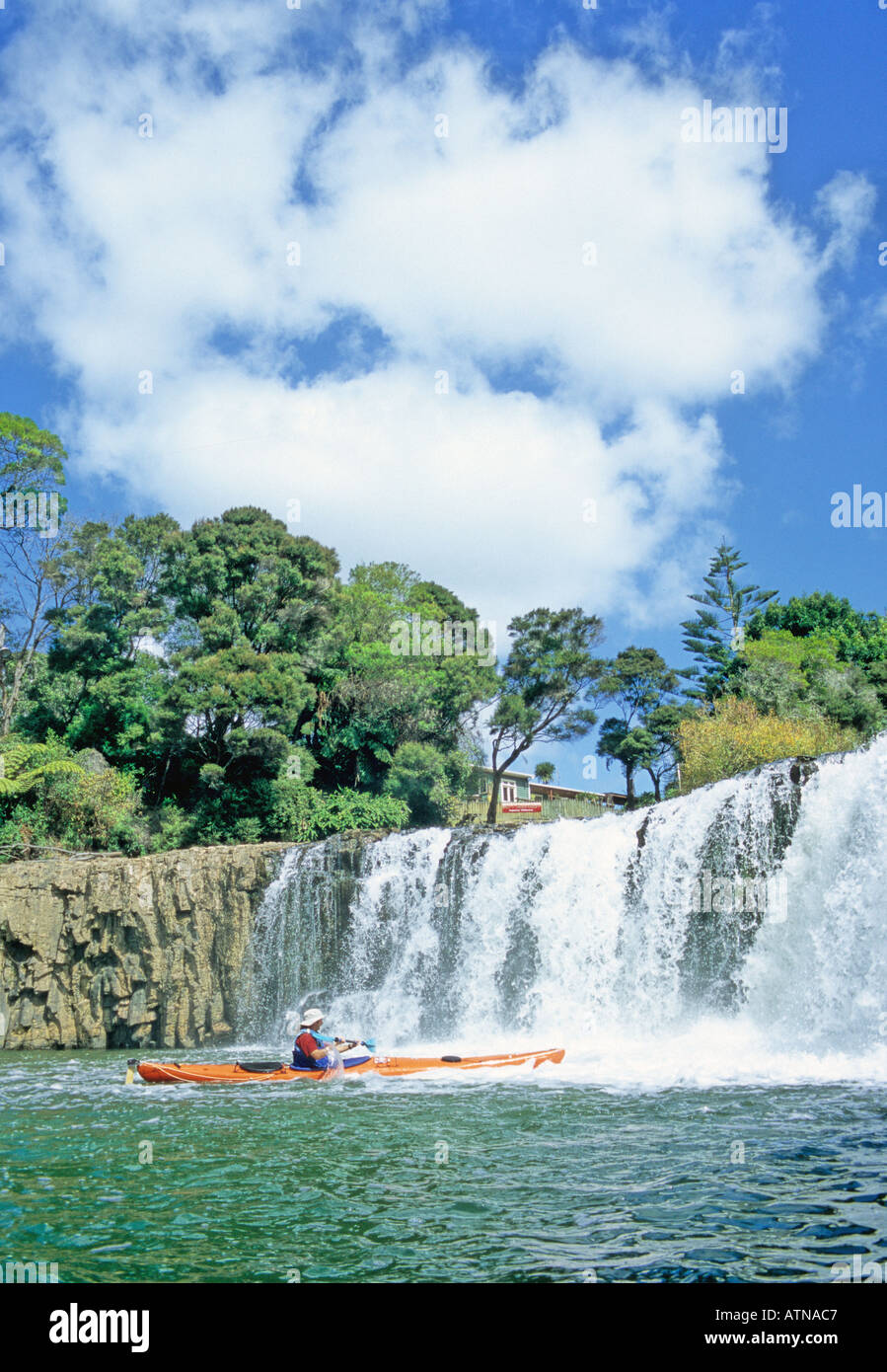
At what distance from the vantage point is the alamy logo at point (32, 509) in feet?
117

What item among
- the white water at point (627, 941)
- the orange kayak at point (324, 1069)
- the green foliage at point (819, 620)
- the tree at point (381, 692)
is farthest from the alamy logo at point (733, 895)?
the green foliage at point (819, 620)

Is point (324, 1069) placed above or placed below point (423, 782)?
below

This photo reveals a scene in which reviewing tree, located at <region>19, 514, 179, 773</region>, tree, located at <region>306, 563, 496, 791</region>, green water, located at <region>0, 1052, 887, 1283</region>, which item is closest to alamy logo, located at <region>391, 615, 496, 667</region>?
tree, located at <region>306, 563, 496, 791</region>

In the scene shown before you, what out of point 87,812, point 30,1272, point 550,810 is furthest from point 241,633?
point 30,1272

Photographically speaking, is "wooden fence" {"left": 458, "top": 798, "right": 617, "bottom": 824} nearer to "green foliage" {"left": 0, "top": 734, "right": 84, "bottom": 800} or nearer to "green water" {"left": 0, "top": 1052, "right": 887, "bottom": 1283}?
"green foliage" {"left": 0, "top": 734, "right": 84, "bottom": 800}

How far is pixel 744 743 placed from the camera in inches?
1133

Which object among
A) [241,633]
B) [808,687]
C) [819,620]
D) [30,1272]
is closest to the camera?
[30,1272]

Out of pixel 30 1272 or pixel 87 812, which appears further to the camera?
pixel 87 812

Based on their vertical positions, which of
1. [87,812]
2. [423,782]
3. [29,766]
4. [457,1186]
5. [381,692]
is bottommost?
[457,1186]

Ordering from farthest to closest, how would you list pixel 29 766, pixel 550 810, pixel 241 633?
pixel 550 810, pixel 241 633, pixel 29 766
